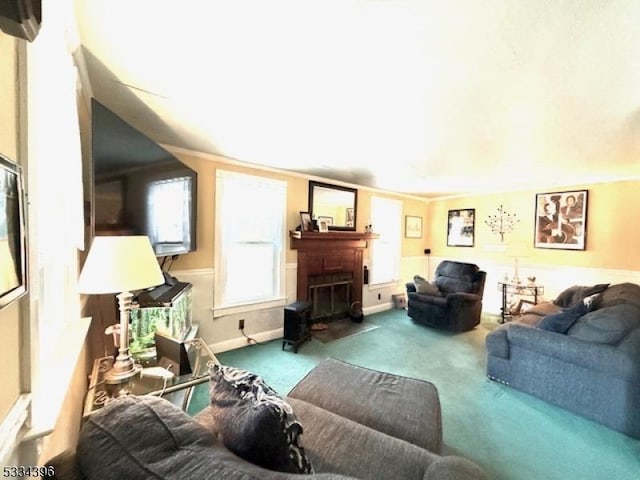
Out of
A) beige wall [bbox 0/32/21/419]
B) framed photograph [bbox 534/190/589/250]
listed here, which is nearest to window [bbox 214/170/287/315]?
beige wall [bbox 0/32/21/419]

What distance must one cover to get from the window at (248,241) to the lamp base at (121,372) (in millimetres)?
1722

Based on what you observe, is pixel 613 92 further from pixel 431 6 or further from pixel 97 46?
pixel 97 46

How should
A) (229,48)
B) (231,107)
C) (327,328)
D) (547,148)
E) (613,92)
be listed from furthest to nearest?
1. (327,328)
2. (547,148)
3. (231,107)
4. (613,92)
5. (229,48)

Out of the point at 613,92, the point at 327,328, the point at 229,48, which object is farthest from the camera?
the point at 327,328

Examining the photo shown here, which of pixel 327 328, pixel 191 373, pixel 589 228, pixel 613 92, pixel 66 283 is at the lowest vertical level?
pixel 327 328

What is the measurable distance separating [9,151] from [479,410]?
3.03m

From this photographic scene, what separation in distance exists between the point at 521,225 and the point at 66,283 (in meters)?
5.84

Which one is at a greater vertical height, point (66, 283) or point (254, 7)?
point (254, 7)

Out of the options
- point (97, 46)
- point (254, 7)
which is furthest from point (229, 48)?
point (97, 46)

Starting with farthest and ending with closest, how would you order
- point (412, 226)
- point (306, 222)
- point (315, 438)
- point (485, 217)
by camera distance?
1. point (412, 226)
2. point (485, 217)
3. point (306, 222)
4. point (315, 438)

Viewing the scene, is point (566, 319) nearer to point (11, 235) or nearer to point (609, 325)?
point (609, 325)

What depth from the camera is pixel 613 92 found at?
62.7 inches

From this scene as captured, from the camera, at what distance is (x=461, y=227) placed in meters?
5.49

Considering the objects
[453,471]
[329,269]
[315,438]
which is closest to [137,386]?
[315,438]
